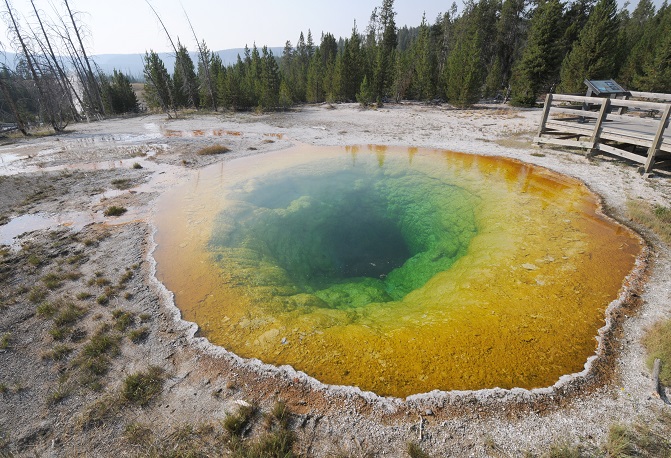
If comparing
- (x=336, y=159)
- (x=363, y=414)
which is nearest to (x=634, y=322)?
(x=363, y=414)

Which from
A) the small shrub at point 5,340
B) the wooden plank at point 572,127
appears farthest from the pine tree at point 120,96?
the wooden plank at point 572,127

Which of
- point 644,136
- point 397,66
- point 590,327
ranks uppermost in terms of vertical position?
point 397,66

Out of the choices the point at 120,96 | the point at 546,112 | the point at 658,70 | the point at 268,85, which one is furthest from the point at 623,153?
the point at 120,96

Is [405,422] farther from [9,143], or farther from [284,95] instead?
[284,95]

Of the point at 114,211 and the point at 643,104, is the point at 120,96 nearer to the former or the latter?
the point at 114,211

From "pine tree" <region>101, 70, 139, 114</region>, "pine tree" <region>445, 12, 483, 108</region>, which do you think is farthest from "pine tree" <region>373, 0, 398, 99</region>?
"pine tree" <region>101, 70, 139, 114</region>
